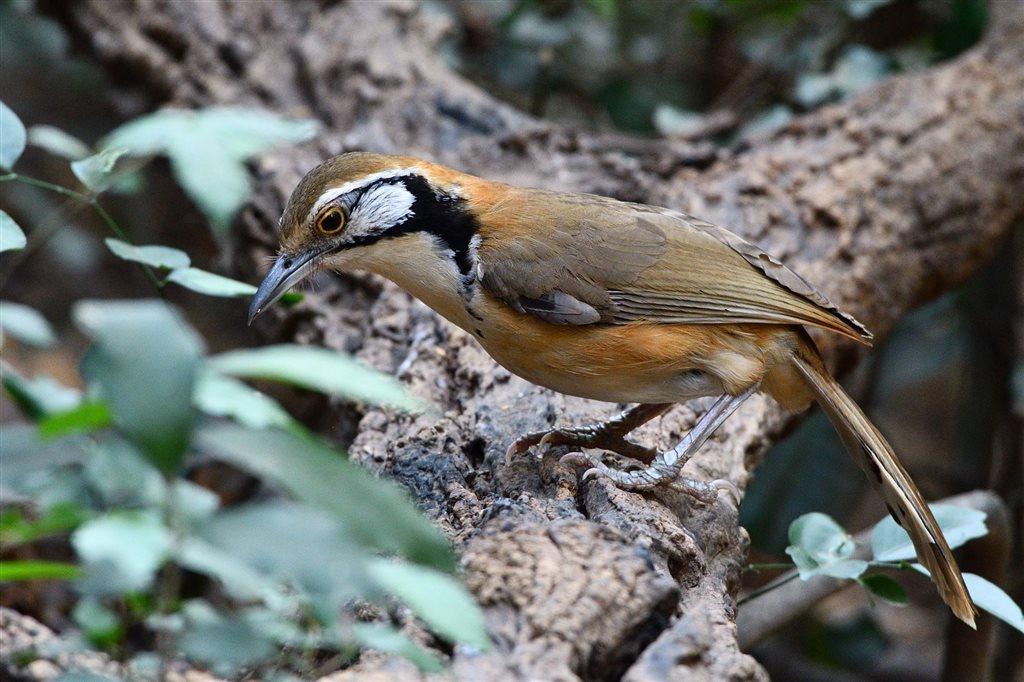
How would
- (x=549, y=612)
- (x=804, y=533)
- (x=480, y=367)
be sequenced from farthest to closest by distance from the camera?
1. (x=480, y=367)
2. (x=804, y=533)
3. (x=549, y=612)

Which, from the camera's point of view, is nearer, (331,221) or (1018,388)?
(331,221)

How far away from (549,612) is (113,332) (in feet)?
3.90

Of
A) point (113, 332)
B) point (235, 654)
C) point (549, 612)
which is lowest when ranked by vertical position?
point (235, 654)

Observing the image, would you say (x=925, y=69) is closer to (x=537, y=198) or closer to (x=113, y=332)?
(x=537, y=198)

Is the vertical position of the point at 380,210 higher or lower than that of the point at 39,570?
higher

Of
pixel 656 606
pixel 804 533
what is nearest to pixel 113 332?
pixel 656 606

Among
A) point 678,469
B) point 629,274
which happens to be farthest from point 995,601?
point 629,274

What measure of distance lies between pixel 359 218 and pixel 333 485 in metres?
2.16

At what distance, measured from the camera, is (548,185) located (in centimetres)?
519

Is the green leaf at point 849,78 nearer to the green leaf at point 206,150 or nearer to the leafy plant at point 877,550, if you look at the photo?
the leafy plant at point 877,550

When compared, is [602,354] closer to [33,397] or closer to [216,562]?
[33,397]

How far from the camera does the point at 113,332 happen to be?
1422 mm

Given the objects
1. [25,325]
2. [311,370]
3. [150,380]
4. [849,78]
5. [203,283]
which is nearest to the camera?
[150,380]

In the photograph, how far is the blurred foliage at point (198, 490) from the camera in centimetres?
143
